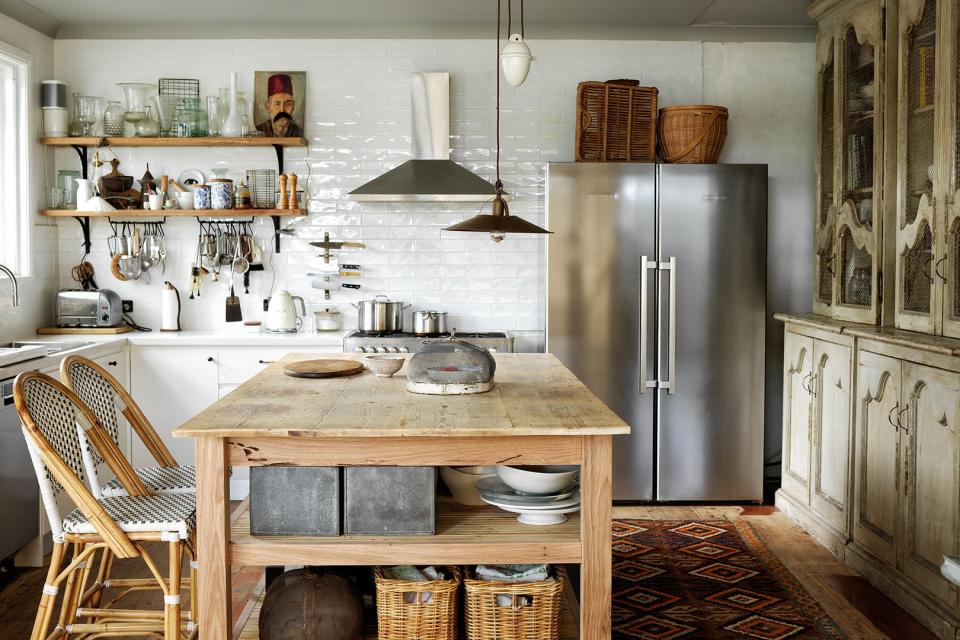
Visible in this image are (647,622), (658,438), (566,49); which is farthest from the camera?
(566,49)

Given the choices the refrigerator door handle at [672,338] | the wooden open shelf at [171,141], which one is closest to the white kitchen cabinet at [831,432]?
the refrigerator door handle at [672,338]

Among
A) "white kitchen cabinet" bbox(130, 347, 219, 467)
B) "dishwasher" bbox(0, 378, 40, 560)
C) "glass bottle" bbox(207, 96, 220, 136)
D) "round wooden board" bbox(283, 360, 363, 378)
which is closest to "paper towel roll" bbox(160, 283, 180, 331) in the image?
"white kitchen cabinet" bbox(130, 347, 219, 467)

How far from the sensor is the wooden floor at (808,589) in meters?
3.28

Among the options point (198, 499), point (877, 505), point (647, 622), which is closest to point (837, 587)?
point (877, 505)

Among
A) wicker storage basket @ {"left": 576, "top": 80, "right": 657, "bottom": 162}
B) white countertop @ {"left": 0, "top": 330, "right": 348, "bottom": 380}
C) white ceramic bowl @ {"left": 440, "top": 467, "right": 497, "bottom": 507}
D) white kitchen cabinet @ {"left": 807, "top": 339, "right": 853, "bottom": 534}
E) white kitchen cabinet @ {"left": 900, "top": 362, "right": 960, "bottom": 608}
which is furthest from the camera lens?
wicker storage basket @ {"left": 576, "top": 80, "right": 657, "bottom": 162}

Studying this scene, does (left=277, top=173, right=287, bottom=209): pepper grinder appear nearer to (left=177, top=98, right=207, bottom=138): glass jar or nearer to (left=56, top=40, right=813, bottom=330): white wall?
(left=56, top=40, right=813, bottom=330): white wall

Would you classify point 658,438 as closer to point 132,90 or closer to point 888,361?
point 888,361

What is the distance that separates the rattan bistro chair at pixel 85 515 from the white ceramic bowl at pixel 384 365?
81cm

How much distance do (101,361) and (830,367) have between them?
3762mm

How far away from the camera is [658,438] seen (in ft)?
16.2

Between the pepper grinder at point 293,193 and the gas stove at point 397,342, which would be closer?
the gas stove at point 397,342

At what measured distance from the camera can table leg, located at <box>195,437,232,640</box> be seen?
8.00ft

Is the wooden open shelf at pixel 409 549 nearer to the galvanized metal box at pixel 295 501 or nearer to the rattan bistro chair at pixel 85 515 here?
the galvanized metal box at pixel 295 501

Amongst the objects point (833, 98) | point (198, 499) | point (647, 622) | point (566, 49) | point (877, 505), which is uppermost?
point (566, 49)
